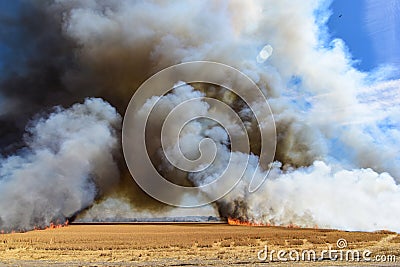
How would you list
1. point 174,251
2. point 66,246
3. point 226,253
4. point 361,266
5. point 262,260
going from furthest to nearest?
point 66,246, point 174,251, point 226,253, point 262,260, point 361,266

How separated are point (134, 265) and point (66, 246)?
812 inches

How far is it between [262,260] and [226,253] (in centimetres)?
674

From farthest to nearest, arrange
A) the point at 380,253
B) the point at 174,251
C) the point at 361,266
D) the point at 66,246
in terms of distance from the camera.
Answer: the point at 66,246
the point at 174,251
the point at 380,253
the point at 361,266

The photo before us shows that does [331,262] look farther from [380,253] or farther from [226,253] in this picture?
[226,253]

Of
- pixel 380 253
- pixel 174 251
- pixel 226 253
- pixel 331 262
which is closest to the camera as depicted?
pixel 331 262

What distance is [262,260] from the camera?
3834 centimetres

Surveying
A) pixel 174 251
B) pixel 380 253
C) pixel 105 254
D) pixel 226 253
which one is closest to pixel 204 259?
pixel 226 253

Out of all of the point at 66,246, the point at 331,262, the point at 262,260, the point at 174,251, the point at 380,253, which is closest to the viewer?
the point at 331,262

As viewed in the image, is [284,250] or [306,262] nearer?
[306,262]

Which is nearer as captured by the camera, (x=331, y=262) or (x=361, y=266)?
(x=361, y=266)

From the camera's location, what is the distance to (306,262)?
3544cm

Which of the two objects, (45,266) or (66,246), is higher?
(66,246)

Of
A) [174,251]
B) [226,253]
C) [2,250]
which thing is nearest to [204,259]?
[226,253]

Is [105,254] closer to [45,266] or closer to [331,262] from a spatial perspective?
[45,266]
